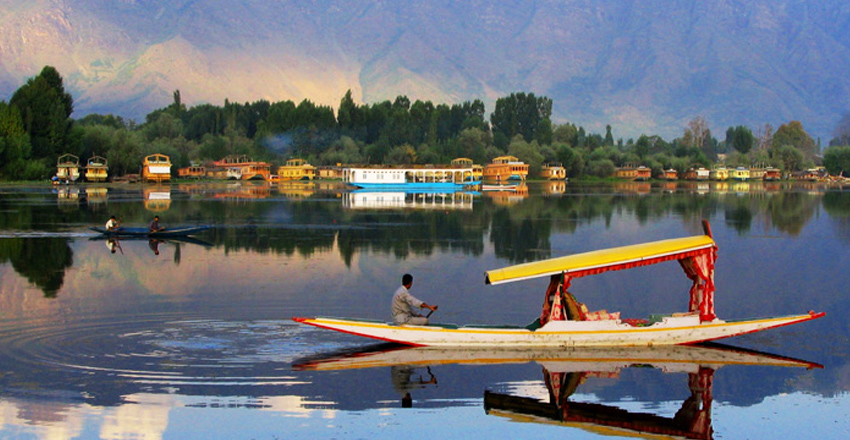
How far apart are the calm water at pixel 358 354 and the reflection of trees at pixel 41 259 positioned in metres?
0.15

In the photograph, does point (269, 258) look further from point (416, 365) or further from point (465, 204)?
point (465, 204)

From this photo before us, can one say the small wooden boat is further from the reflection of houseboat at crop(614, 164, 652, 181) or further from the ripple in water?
the reflection of houseboat at crop(614, 164, 652, 181)

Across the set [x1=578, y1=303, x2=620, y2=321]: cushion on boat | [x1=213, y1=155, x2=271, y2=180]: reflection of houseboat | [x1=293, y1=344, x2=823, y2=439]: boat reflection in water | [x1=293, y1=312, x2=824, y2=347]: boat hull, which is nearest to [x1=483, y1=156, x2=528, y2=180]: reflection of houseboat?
[x1=213, y1=155, x2=271, y2=180]: reflection of houseboat

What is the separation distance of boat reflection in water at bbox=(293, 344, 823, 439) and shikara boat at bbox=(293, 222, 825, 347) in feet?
0.90

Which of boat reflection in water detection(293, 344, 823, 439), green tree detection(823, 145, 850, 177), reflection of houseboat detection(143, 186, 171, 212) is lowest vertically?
boat reflection in water detection(293, 344, 823, 439)

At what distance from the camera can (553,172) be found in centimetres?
17162

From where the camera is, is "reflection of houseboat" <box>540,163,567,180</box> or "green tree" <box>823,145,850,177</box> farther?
"green tree" <box>823,145,850,177</box>

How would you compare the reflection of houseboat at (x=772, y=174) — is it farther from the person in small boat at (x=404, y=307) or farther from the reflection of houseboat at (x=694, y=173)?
the person in small boat at (x=404, y=307)

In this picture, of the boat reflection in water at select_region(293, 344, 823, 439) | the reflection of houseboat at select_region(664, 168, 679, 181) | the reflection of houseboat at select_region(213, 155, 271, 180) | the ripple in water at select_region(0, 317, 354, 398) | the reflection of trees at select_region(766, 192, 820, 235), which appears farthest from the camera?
the reflection of houseboat at select_region(664, 168, 679, 181)

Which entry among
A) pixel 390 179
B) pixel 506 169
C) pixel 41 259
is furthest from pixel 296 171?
pixel 41 259

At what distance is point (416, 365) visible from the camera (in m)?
17.4

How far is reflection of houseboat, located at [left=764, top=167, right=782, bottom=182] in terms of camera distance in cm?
19412

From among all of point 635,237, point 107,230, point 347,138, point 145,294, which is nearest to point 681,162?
point 347,138

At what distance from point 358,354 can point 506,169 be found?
5658 inches
